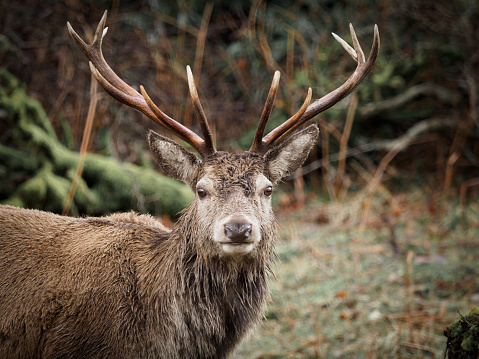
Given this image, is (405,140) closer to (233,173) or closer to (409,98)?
(409,98)

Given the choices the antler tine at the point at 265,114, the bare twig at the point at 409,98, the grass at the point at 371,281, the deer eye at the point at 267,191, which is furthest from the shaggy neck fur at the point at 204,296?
the bare twig at the point at 409,98

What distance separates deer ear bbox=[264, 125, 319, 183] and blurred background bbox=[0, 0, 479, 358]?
1747 millimetres

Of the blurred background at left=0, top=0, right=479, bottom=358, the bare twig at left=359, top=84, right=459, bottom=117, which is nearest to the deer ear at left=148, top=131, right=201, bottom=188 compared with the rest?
the blurred background at left=0, top=0, right=479, bottom=358

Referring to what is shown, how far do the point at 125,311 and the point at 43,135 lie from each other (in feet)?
A: 13.0

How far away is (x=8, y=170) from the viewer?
20.4ft

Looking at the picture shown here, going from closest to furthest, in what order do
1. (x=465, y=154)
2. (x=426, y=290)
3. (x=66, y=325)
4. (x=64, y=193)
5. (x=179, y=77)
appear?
(x=66, y=325) < (x=426, y=290) < (x=64, y=193) < (x=465, y=154) < (x=179, y=77)

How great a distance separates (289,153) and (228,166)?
517 millimetres

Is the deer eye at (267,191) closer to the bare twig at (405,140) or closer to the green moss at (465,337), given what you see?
the green moss at (465,337)

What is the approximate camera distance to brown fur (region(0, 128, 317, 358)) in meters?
3.09

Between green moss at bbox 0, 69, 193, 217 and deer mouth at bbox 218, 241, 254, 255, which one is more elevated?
green moss at bbox 0, 69, 193, 217

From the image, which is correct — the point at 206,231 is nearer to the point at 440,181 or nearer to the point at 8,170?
the point at 8,170

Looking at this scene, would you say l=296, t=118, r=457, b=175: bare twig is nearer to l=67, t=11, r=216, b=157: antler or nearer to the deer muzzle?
l=67, t=11, r=216, b=157: antler

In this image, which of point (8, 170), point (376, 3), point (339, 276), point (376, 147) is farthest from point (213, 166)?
point (376, 3)

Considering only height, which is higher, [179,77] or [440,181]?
[179,77]
